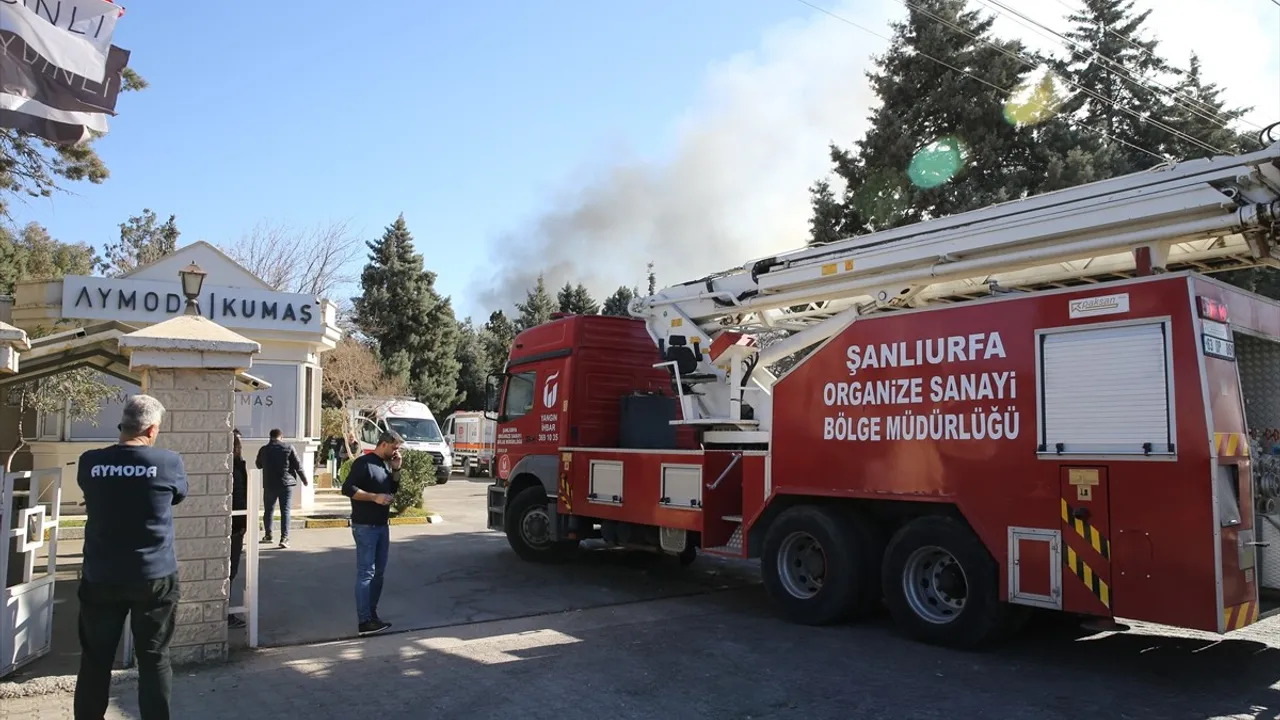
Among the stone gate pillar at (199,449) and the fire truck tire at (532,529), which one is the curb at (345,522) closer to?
the fire truck tire at (532,529)

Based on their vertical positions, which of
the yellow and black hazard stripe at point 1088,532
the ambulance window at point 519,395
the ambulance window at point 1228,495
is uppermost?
the ambulance window at point 519,395

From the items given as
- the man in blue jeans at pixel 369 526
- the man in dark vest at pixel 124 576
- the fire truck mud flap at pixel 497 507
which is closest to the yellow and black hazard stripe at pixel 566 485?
the fire truck mud flap at pixel 497 507

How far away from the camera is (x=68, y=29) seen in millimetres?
9594

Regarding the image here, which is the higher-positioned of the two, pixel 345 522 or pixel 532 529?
pixel 532 529

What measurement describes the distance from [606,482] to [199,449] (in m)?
4.81

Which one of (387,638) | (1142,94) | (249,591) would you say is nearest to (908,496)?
(387,638)

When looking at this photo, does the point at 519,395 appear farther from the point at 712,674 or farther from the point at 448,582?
the point at 712,674

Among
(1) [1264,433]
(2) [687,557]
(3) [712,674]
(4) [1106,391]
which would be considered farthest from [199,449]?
(1) [1264,433]

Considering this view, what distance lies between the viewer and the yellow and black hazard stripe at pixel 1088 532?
240 inches

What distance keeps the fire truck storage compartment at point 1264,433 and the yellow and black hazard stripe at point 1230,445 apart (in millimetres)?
393

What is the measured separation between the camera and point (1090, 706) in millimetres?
5539

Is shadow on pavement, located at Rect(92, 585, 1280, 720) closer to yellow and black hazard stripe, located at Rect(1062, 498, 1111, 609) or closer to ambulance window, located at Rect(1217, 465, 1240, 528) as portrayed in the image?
yellow and black hazard stripe, located at Rect(1062, 498, 1111, 609)

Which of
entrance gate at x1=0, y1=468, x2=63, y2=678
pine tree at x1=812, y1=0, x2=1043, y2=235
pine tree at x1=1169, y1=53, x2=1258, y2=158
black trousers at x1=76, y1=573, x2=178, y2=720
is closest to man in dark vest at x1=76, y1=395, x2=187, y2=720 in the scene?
black trousers at x1=76, y1=573, x2=178, y2=720

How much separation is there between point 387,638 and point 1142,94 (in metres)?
23.9
